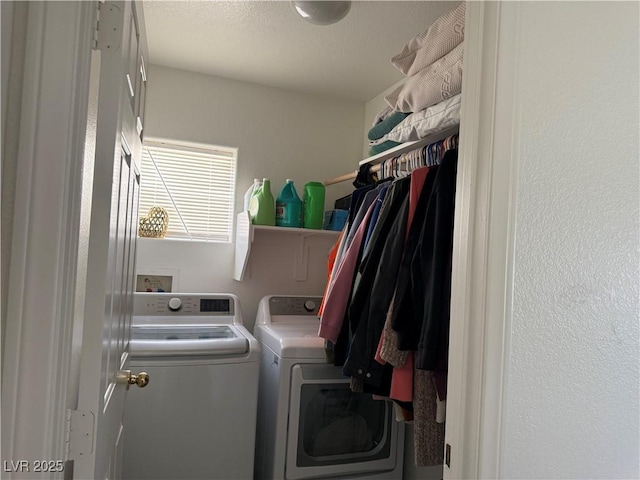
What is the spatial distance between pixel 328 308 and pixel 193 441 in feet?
2.80

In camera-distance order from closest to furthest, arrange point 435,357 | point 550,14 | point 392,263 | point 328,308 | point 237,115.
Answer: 1. point 550,14
2. point 435,357
3. point 392,263
4. point 328,308
5. point 237,115

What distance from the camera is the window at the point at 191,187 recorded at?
264 centimetres

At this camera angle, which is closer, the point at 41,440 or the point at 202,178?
the point at 41,440

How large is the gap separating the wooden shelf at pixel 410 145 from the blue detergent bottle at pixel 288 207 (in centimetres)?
63

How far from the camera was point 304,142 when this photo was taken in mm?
2895

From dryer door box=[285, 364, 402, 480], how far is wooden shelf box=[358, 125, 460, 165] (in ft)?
3.16

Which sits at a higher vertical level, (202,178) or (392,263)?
(202,178)

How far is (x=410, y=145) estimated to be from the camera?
69.2 inches

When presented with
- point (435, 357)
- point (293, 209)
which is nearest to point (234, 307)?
point (293, 209)

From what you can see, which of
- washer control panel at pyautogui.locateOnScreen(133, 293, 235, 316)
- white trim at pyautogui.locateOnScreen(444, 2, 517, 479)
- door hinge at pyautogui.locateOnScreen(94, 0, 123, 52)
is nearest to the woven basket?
washer control panel at pyautogui.locateOnScreen(133, 293, 235, 316)

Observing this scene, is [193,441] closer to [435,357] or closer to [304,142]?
[435,357]

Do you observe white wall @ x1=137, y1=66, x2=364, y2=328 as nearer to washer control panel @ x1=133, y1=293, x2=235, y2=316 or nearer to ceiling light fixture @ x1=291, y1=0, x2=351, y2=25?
washer control panel @ x1=133, y1=293, x2=235, y2=316

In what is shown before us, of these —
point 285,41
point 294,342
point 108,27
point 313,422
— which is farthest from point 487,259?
point 285,41

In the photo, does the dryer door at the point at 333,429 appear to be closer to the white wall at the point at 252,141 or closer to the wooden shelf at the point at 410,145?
the white wall at the point at 252,141
